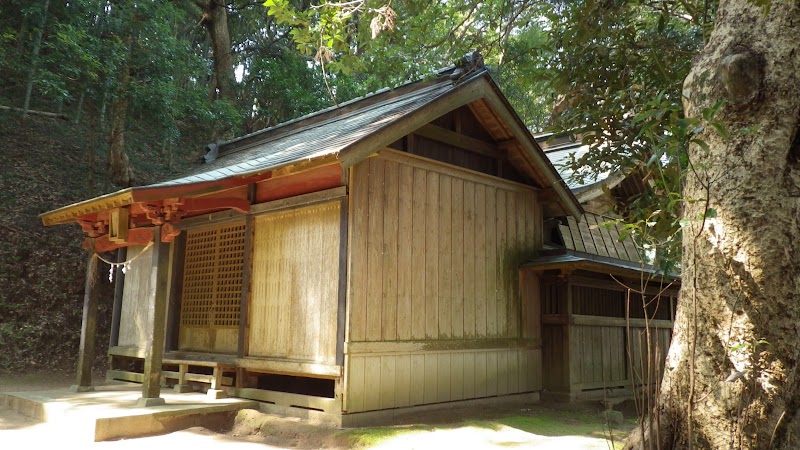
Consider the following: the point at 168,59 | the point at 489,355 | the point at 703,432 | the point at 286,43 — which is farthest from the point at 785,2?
the point at 286,43

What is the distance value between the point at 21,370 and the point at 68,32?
6845 millimetres

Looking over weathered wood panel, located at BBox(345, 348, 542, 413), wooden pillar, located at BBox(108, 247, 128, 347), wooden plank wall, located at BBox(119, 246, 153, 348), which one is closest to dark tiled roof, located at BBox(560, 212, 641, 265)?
weathered wood panel, located at BBox(345, 348, 542, 413)

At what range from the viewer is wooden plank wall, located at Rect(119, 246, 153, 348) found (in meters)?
10.2

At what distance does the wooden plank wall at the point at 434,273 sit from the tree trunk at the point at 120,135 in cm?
871

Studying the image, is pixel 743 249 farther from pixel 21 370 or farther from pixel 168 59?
pixel 168 59

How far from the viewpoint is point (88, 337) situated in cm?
872

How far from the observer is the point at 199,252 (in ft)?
32.1

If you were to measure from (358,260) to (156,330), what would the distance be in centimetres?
262

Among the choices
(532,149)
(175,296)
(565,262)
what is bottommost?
(175,296)

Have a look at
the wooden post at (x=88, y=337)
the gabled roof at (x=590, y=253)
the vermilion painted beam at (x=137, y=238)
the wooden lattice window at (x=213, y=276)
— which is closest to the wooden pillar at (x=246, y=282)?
the wooden lattice window at (x=213, y=276)

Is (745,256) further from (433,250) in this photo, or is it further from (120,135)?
(120,135)

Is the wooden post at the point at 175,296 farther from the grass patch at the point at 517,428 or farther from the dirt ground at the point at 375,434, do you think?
the grass patch at the point at 517,428

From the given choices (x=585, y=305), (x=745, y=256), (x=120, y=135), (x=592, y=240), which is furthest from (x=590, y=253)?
(x=120, y=135)

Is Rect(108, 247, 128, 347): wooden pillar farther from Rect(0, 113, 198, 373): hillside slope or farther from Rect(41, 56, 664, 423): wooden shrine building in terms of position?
Rect(0, 113, 198, 373): hillside slope
